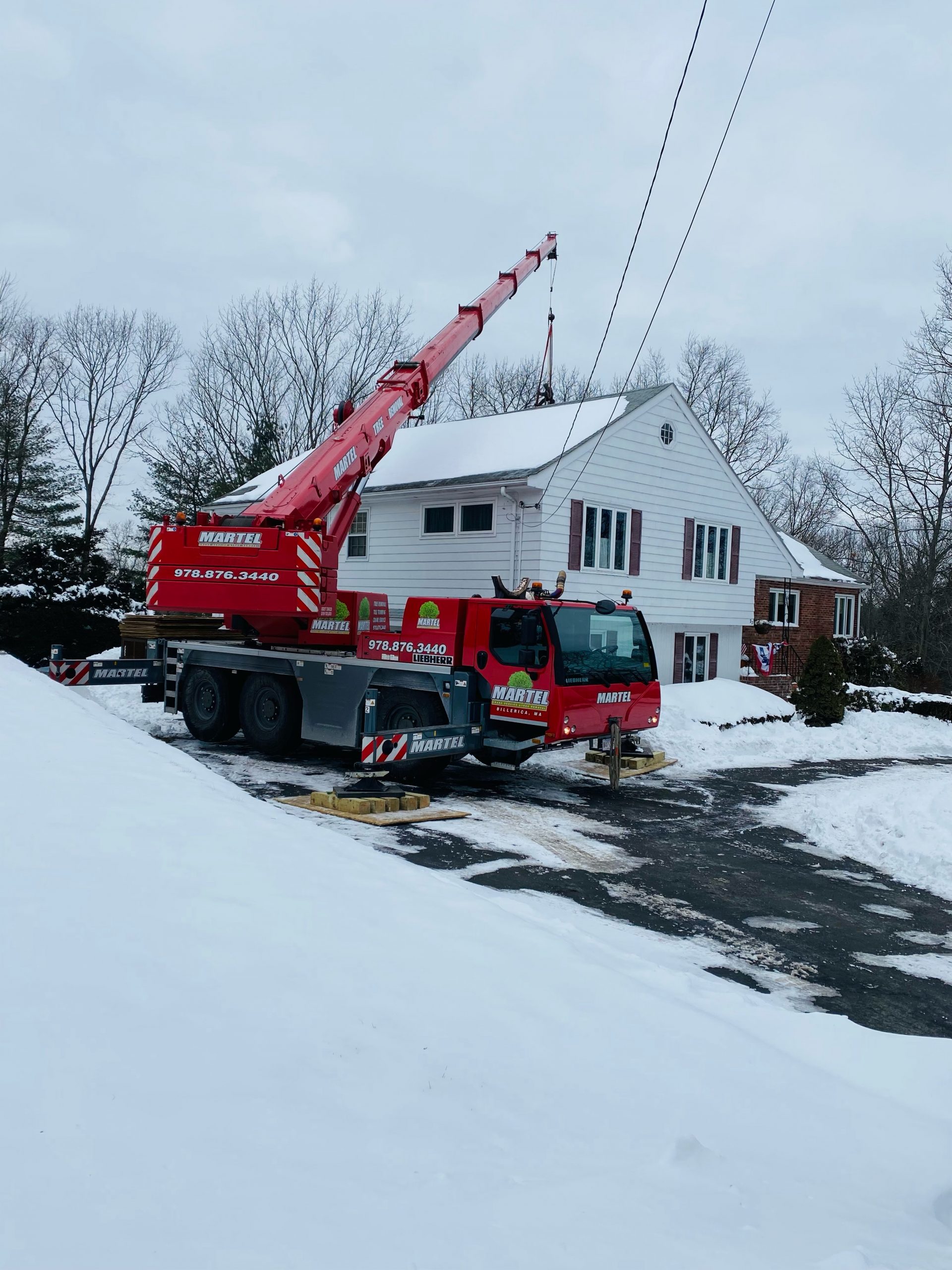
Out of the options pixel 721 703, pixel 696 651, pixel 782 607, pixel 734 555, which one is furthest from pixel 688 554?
pixel 782 607

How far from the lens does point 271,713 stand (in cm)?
1439

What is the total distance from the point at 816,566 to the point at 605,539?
12.6 meters

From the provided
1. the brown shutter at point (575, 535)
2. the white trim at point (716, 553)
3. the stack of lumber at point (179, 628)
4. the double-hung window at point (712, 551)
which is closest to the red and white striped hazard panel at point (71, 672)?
the stack of lumber at point (179, 628)

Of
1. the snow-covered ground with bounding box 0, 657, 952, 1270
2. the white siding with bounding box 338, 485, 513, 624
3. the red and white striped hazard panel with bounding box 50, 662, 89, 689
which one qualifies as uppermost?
the white siding with bounding box 338, 485, 513, 624

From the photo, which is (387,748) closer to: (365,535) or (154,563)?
(154,563)

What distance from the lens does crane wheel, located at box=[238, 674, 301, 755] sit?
46.3 feet

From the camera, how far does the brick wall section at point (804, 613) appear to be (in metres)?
26.6

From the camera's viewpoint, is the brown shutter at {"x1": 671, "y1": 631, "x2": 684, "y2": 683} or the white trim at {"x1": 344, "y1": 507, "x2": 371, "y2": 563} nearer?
the white trim at {"x1": 344, "y1": 507, "x2": 371, "y2": 563}

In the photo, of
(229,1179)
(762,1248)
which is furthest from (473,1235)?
(762,1248)

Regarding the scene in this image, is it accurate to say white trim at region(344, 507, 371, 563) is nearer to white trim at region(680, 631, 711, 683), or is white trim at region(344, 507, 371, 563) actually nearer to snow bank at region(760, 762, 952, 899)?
white trim at region(680, 631, 711, 683)

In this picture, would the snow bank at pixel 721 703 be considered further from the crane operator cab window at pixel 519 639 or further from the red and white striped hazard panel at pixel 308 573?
the red and white striped hazard panel at pixel 308 573

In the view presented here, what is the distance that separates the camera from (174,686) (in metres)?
15.9

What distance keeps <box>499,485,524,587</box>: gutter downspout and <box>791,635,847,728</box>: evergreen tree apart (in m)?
6.85

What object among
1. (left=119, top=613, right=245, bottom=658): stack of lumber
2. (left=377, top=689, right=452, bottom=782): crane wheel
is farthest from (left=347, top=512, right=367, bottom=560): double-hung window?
(left=377, top=689, right=452, bottom=782): crane wheel
